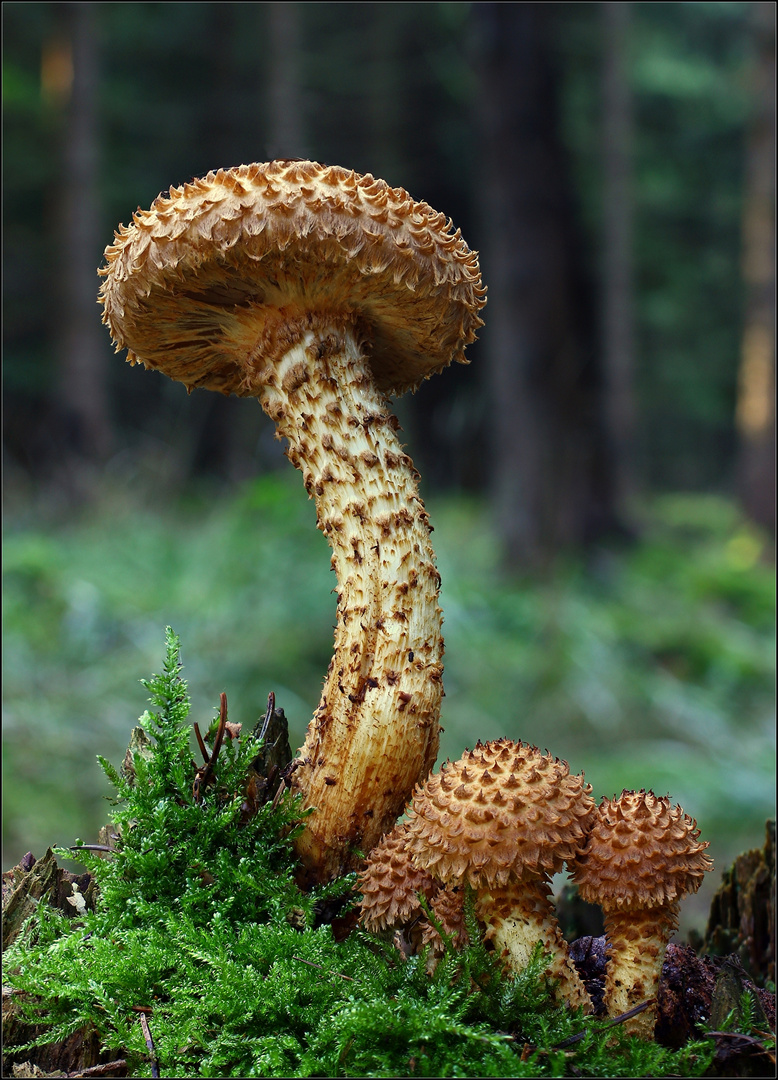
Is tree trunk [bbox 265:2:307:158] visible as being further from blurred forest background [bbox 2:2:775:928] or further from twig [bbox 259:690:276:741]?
twig [bbox 259:690:276:741]

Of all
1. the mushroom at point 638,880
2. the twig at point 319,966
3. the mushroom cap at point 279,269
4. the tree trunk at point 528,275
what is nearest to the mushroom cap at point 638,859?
the mushroom at point 638,880

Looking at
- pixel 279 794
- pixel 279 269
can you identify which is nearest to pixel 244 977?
pixel 279 794

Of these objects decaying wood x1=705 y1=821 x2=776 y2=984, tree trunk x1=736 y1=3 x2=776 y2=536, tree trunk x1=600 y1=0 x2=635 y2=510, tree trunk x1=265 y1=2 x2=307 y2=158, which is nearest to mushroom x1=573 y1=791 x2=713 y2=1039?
decaying wood x1=705 y1=821 x2=776 y2=984

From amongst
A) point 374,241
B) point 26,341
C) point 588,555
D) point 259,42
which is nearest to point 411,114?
point 259,42

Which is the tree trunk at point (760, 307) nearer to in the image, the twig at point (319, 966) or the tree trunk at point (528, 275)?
the tree trunk at point (528, 275)

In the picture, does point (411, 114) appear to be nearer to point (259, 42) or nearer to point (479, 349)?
point (259, 42)
